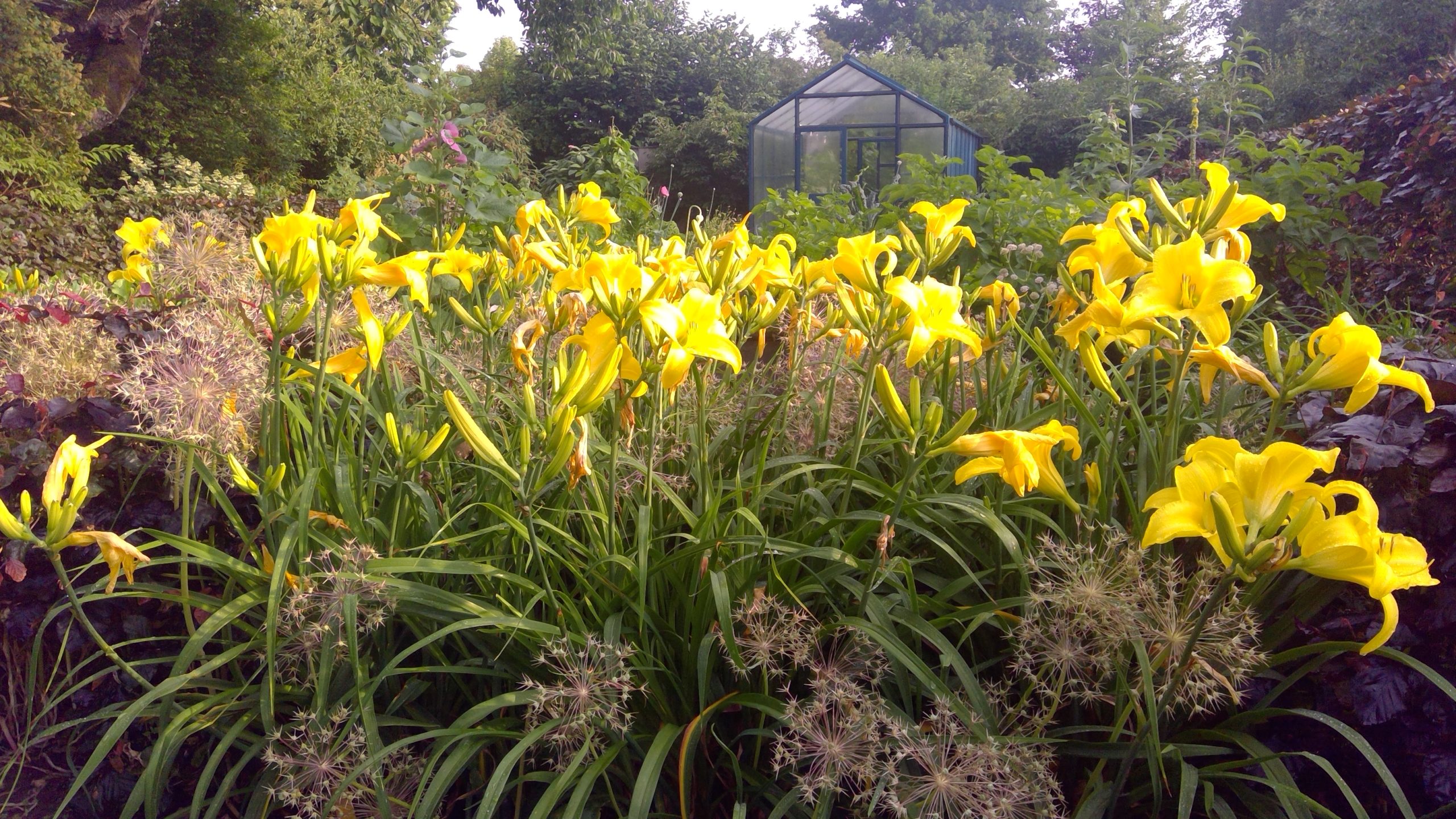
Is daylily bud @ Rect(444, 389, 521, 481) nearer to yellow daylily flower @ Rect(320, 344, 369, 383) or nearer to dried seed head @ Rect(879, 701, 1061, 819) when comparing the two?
yellow daylily flower @ Rect(320, 344, 369, 383)

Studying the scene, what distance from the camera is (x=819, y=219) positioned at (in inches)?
197

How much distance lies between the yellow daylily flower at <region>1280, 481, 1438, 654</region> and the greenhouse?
14799mm

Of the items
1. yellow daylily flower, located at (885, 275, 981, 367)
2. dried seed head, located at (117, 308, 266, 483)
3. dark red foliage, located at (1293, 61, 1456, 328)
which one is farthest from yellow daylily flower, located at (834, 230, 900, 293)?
dark red foliage, located at (1293, 61, 1456, 328)

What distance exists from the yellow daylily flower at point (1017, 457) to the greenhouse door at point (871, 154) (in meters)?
14.5

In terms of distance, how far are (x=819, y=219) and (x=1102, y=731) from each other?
3930 mm

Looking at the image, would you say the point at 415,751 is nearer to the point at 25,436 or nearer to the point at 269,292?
the point at 25,436

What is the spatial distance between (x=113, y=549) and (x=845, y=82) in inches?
632

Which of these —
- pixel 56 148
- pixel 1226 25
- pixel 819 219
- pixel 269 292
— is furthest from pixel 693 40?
pixel 269 292

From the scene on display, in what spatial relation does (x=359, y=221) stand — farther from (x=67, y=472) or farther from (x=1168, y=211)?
(x=1168, y=211)

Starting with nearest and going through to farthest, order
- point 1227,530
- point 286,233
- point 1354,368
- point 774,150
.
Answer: point 1227,530
point 1354,368
point 286,233
point 774,150

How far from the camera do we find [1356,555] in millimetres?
891

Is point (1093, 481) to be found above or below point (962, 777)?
above

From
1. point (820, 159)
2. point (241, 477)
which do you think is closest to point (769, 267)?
point (241, 477)

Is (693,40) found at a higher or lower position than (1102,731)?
higher
